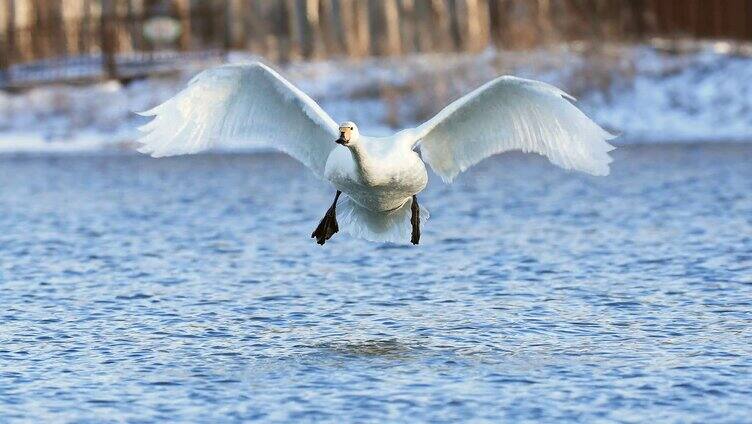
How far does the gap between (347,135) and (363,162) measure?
15.1 inches

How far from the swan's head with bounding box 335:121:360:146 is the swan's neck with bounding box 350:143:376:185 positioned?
0.40ft

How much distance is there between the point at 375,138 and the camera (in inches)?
455

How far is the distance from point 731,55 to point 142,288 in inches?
767

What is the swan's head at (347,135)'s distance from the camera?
35.6ft

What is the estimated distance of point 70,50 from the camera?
34.9 m

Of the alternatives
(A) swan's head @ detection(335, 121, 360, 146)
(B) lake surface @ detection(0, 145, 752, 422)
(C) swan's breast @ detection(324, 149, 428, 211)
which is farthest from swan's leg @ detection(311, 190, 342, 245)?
(A) swan's head @ detection(335, 121, 360, 146)

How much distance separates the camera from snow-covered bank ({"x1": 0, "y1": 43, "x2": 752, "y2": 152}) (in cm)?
2869

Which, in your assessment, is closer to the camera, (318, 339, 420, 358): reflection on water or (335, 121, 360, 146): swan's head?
(318, 339, 420, 358): reflection on water

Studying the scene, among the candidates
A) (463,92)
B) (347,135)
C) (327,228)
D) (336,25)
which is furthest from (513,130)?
(336,25)

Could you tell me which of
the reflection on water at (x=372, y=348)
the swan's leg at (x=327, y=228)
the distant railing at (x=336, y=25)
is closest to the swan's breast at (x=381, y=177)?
the swan's leg at (x=327, y=228)

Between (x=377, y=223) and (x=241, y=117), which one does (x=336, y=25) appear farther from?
(x=377, y=223)

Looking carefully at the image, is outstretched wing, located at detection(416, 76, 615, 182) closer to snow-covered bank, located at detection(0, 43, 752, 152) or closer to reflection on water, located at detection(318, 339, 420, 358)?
reflection on water, located at detection(318, 339, 420, 358)

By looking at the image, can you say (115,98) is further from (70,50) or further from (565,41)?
(565,41)

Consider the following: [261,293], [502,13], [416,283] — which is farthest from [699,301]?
[502,13]
